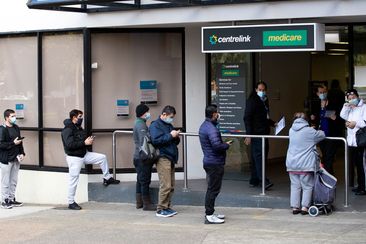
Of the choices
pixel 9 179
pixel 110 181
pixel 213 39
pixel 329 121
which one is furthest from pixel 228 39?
pixel 9 179

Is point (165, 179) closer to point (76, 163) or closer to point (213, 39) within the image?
point (76, 163)

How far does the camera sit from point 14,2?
47.0 ft

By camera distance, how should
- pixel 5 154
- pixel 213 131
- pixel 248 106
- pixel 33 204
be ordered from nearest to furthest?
pixel 213 131, pixel 248 106, pixel 5 154, pixel 33 204

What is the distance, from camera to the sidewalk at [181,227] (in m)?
9.36

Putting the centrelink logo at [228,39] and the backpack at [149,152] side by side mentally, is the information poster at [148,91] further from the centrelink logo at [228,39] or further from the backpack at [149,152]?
the backpack at [149,152]

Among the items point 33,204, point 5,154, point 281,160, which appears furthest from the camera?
point 281,160

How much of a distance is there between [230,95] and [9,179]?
4.50m

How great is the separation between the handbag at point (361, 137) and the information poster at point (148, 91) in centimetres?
419

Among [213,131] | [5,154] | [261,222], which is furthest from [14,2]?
[261,222]

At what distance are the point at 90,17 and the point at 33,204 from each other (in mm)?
3991

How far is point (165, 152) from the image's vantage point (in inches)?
439

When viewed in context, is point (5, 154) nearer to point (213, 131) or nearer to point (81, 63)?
point (81, 63)

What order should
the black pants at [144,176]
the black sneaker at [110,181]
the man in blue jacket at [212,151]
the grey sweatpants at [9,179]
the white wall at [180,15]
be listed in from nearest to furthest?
the man in blue jacket at [212,151], the white wall at [180,15], the black pants at [144,176], the black sneaker at [110,181], the grey sweatpants at [9,179]

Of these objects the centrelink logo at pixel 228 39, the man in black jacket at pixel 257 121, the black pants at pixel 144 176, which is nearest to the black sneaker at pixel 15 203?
the black pants at pixel 144 176
